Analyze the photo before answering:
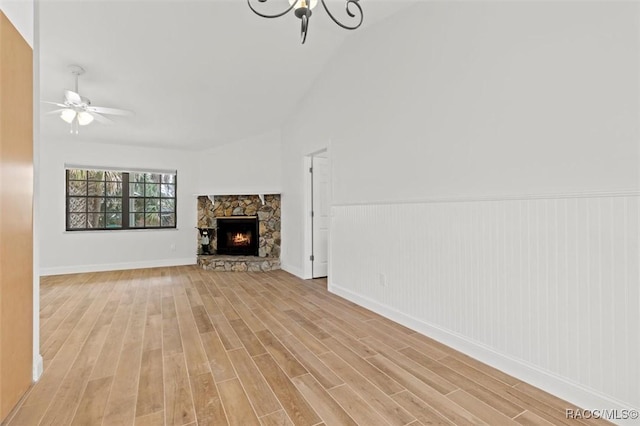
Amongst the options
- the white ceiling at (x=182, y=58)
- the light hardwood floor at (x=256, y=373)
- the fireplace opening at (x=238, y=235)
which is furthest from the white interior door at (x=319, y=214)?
the fireplace opening at (x=238, y=235)

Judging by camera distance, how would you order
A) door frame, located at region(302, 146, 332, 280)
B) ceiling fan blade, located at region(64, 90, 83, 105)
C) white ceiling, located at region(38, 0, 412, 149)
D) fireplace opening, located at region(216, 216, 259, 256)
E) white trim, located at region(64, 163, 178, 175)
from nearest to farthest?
1. white ceiling, located at region(38, 0, 412, 149)
2. ceiling fan blade, located at region(64, 90, 83, 105)
3. door frame, located at region(302, 146, 332, 280)
4. white trim, located at region(64, 163, 178, 175)
5. fireplace opening, located at region(216, 216, 259, 256)

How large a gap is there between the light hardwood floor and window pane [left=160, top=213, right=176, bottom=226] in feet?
9.45

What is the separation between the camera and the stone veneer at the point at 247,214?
5539mm

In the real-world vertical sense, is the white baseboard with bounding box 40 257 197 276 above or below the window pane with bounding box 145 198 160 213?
below

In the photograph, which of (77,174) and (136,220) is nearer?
(77,174)

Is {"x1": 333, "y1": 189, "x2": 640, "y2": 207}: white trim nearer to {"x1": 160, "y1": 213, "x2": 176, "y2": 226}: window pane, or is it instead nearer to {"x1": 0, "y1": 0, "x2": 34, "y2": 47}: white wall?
{"x1": 0, "y1": 0, "x2": 34, "y2": 47}: white wall

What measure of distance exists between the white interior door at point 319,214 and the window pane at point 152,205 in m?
3.43

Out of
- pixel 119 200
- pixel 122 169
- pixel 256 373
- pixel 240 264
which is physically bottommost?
pixel 256 373

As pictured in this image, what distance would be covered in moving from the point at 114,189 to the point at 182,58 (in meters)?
3.65

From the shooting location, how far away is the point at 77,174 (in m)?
5.49

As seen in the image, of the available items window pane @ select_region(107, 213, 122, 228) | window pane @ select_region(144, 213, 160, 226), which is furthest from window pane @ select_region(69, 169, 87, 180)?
window pane @ select_region(144, 213, 160, 226)

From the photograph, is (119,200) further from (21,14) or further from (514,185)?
(514,185)

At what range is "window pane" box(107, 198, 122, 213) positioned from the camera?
18.8 feet

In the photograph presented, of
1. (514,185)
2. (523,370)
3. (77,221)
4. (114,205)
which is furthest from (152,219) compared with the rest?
(523,370)
